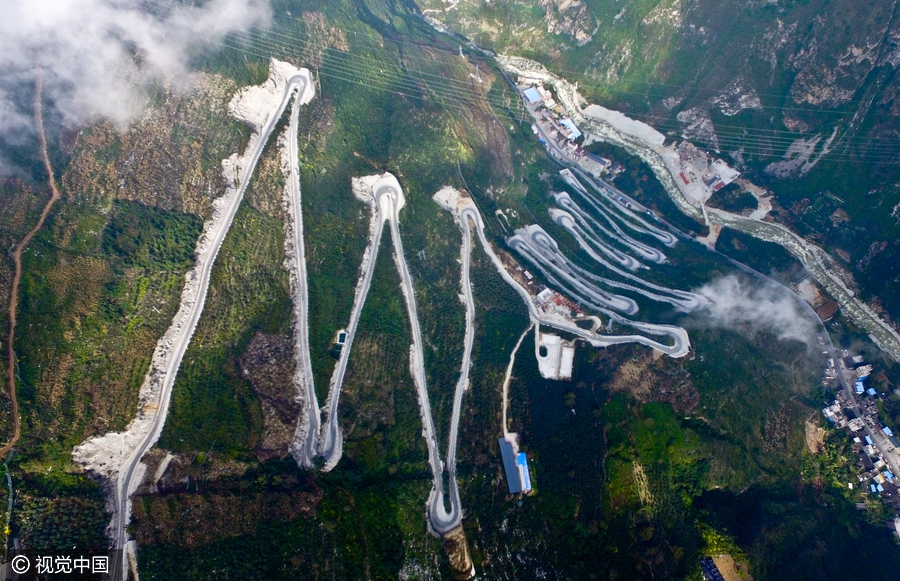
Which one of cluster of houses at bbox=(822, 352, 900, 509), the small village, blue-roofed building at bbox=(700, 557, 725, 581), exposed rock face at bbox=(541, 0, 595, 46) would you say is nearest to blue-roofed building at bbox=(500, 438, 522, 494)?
blue-roofed building at bbox=(700, 557, 725, 581)

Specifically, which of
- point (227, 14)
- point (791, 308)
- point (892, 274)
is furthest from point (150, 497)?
point (892, 274)

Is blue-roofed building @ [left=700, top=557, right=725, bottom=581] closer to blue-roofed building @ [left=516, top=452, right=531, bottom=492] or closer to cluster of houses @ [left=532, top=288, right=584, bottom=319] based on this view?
blue-roofed building @ [left=516, top=452, right=531, bottom=492]

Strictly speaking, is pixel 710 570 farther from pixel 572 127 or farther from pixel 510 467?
pixel 572 127

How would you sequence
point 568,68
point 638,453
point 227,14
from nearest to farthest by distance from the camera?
point 638,453 → point 227,14 → point 568,68

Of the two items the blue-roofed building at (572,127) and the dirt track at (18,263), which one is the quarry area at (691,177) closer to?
the blue-roofed building at (572,127)

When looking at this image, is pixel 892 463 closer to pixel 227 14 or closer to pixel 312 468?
pixel 312 468

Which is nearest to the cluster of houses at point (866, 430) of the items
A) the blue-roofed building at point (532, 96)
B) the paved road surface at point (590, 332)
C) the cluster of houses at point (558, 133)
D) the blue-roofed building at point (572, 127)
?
the paved road surface at point (590, 332)
